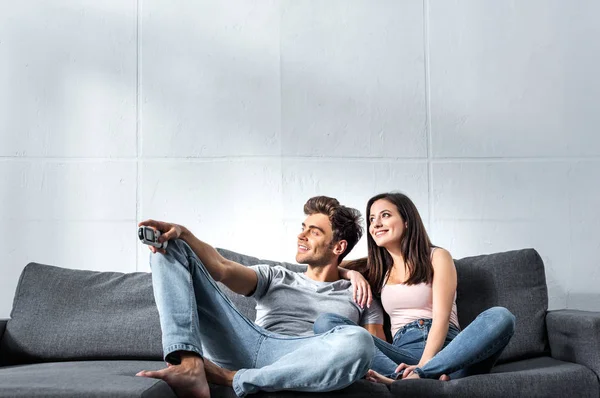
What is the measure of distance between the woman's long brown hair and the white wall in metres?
0.50

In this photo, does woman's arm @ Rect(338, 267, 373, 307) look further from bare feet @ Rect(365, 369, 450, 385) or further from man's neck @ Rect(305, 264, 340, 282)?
bare feet @ Rect(365, 369, 450, 385)

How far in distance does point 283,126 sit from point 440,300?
4.38 feet

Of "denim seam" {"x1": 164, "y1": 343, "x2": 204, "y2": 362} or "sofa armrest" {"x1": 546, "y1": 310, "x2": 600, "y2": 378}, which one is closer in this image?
"denim seam" {"x1": 164, "y1": 343, "x2": 204, "y2": 362}

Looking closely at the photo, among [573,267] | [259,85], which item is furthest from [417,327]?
[259,85]

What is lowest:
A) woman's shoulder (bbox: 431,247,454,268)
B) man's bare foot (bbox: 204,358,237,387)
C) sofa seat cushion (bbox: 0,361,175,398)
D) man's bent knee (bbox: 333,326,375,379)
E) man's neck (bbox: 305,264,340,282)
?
man's bare foot (bbox: 204,358,237,387)

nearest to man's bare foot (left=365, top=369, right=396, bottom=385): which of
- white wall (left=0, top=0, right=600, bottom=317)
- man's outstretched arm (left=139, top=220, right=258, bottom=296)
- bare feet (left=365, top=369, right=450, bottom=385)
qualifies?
bare feet (left=365, top=369, right=450, bottom=385)

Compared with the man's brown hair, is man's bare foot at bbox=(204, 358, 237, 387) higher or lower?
lower

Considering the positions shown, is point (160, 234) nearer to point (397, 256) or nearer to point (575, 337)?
point (397, 256)

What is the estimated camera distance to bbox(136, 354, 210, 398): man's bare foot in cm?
233

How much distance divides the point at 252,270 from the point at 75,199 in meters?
1.28

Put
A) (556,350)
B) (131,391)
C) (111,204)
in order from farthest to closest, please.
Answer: (111,204), (556,350), (131,391)

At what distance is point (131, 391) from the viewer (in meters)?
2.09

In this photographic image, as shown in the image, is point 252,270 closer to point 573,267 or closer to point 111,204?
point 111,204

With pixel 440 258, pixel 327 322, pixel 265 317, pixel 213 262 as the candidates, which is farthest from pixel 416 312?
pixel 213 262
